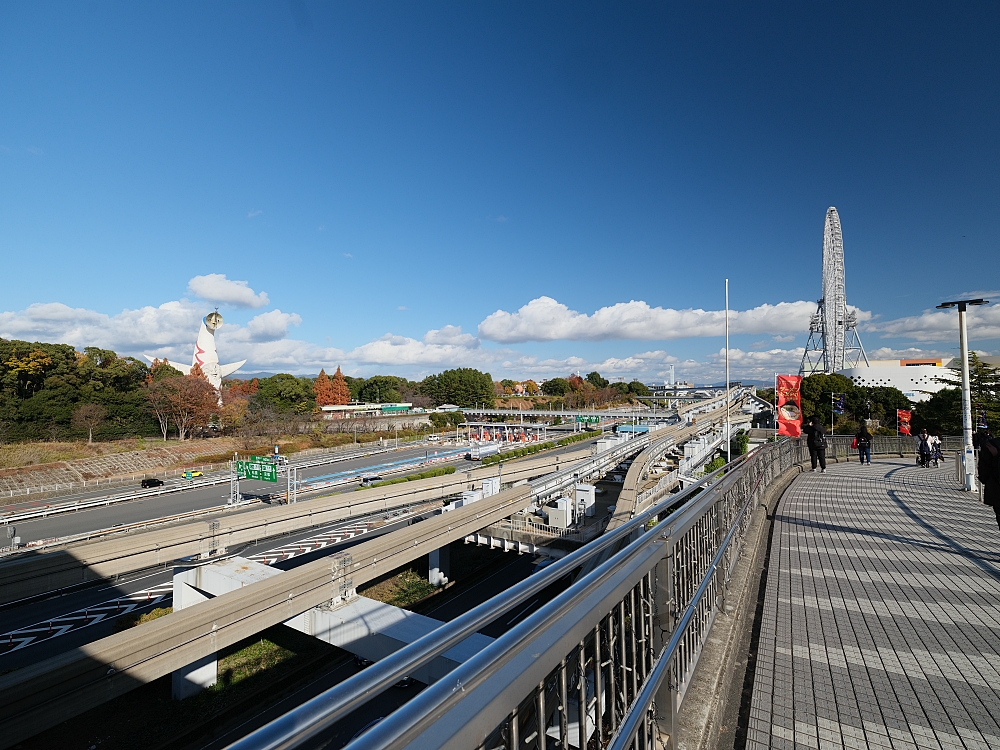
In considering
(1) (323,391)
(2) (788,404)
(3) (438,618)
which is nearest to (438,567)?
(3) (438,618)

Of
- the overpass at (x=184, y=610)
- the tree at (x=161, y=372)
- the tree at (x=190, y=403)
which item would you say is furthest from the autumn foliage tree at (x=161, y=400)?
the overpass at (x=184, y=610)

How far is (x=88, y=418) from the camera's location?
43656 mm

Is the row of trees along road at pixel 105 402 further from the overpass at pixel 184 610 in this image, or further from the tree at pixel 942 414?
the tree at pixel 942 414

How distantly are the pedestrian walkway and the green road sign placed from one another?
27.0m

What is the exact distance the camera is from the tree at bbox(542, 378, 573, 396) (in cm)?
11981

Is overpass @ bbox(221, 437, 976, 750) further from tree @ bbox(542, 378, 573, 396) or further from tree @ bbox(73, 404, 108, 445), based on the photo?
tree @ bbox(542, 378, 573, 396)

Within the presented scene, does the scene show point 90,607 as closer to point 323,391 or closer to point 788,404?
point 788,404

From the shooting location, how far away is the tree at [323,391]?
7338 centimetres

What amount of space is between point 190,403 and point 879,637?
5575cm

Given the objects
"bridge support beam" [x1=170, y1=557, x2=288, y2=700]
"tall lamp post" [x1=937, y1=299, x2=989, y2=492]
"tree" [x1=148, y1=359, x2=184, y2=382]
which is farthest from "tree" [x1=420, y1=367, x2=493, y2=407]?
"tall lamp post" [x1=937, y1=299, x2=989, y2=492]

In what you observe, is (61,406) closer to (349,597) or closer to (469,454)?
(469,454)

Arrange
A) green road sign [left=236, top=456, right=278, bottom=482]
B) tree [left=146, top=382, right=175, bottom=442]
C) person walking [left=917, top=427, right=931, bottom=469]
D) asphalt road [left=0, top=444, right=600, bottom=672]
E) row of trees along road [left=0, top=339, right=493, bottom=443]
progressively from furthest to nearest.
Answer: tree [left=146, top=382, right=175, bottom=442] < row of trees along road [left=0, top=339, right=493, bottom=443] < green road sign [left=236, top=456, right=278, bottom=482] < person walking [left=917, top=427, right=931, bottom=469] < asphalt road [left=0, top=444, right=600, bottom=672]

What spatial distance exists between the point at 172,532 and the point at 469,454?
3771cm

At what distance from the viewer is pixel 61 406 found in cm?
4347
